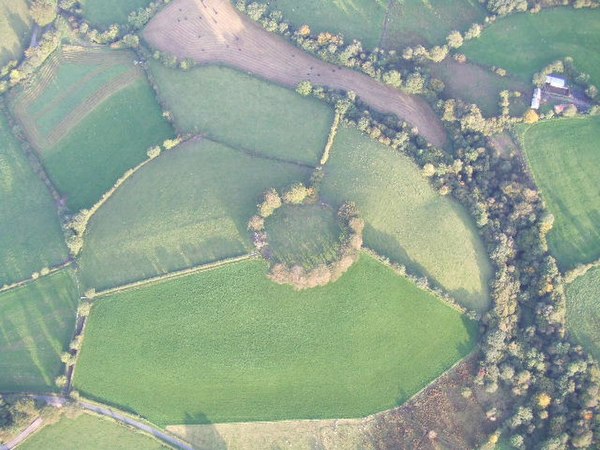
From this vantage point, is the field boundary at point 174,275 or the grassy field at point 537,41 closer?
the field boundary at point 174,275

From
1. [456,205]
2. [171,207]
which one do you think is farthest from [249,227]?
[456,205]

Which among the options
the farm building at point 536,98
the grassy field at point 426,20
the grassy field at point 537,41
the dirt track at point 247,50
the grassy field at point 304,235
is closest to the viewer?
the grassy field at point 304,235

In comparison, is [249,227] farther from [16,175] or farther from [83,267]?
[16,175]

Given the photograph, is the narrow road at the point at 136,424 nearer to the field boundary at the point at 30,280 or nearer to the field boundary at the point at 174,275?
the field boundary at the point at 174,275

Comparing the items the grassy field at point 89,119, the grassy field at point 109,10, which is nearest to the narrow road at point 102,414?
the grassy field at point 89,119

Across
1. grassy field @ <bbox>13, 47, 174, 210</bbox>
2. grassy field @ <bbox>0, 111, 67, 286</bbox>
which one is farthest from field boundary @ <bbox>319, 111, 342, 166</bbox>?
grassy field @ <bbox>0, 111, 67, 286</bbox>

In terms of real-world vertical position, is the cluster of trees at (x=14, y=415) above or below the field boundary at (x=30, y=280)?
below

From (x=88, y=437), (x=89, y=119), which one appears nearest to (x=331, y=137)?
(x=89, y=119)
